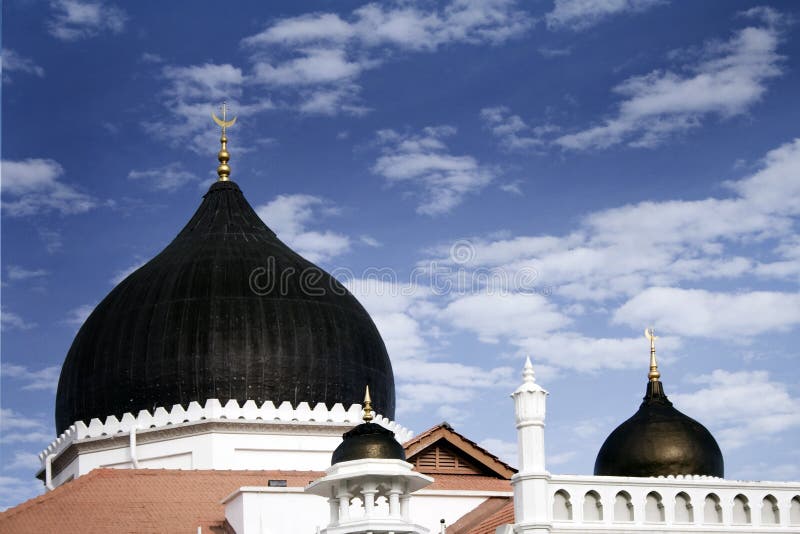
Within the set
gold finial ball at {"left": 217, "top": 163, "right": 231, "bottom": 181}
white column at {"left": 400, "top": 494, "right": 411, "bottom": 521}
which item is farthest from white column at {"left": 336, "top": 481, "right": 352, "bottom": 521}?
gold finial ball at {"left": 217, "top": 163, "right": 231, "bottom": 181}

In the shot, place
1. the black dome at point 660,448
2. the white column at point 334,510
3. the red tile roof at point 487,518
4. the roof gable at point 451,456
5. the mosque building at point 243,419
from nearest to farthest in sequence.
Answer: the white column at point 334,510 → the red tile roof at point 487,518 → the black dome at point 660,448 → the mosque building at point 243,419 → the roof gable at point 451,456

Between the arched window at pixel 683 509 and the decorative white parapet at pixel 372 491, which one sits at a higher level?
the decorative white parapet at pixel 372 491

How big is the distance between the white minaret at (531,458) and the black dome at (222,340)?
12.2 m

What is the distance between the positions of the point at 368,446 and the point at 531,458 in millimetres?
3866

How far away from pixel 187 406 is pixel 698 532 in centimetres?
1381

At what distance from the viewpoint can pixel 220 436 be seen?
108ft

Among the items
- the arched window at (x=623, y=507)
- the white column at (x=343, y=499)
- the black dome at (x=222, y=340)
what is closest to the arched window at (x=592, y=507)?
the arched window at (x=623, y=507)

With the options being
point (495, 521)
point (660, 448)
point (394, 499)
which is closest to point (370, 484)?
point (394, 499)

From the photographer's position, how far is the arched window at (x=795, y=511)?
2362cm

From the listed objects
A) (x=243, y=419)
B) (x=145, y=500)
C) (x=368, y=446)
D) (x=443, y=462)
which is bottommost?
(x=368, y=446)

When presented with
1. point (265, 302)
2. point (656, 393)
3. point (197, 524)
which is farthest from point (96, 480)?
point (656, 393)

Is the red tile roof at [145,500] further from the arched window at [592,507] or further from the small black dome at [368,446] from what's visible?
the arched window at [592,507]

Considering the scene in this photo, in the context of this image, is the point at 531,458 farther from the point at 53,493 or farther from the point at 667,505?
the point at 53,493

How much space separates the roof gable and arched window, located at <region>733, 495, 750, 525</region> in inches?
348
